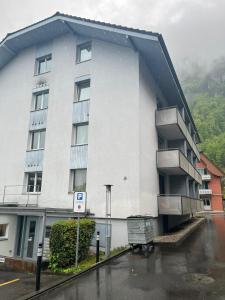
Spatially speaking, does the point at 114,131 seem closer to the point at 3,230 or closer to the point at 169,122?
the point at 169,122

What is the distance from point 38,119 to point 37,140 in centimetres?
150

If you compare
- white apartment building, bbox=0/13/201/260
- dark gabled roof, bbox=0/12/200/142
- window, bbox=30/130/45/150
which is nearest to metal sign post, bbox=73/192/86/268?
white apartment building, bbox=0/13/201/260

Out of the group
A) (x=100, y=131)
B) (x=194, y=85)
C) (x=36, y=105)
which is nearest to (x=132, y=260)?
(x=100, y=131)

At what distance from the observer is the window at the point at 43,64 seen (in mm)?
19473

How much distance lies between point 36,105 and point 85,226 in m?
11.3

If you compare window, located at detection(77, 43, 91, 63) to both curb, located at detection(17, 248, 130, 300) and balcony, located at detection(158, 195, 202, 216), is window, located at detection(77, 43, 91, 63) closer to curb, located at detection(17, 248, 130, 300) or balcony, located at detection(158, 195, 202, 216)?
balcony, located at detection(158, 195, 202, 216)

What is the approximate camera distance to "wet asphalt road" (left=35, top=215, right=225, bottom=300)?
650 centimetres

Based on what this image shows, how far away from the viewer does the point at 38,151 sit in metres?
17.4

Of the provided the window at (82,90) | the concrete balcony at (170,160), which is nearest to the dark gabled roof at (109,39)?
the window at (82,90)

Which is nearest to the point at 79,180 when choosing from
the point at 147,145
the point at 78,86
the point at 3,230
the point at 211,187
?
the point at 147,145

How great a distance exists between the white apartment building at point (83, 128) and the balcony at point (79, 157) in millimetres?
65

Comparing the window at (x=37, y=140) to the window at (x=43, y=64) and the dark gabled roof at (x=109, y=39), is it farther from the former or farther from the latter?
the dark gabled roof at (x=109, y=39)

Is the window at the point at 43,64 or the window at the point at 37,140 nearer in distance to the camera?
the window at the point at 37,140

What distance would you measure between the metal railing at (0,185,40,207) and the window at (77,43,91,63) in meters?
9.46
